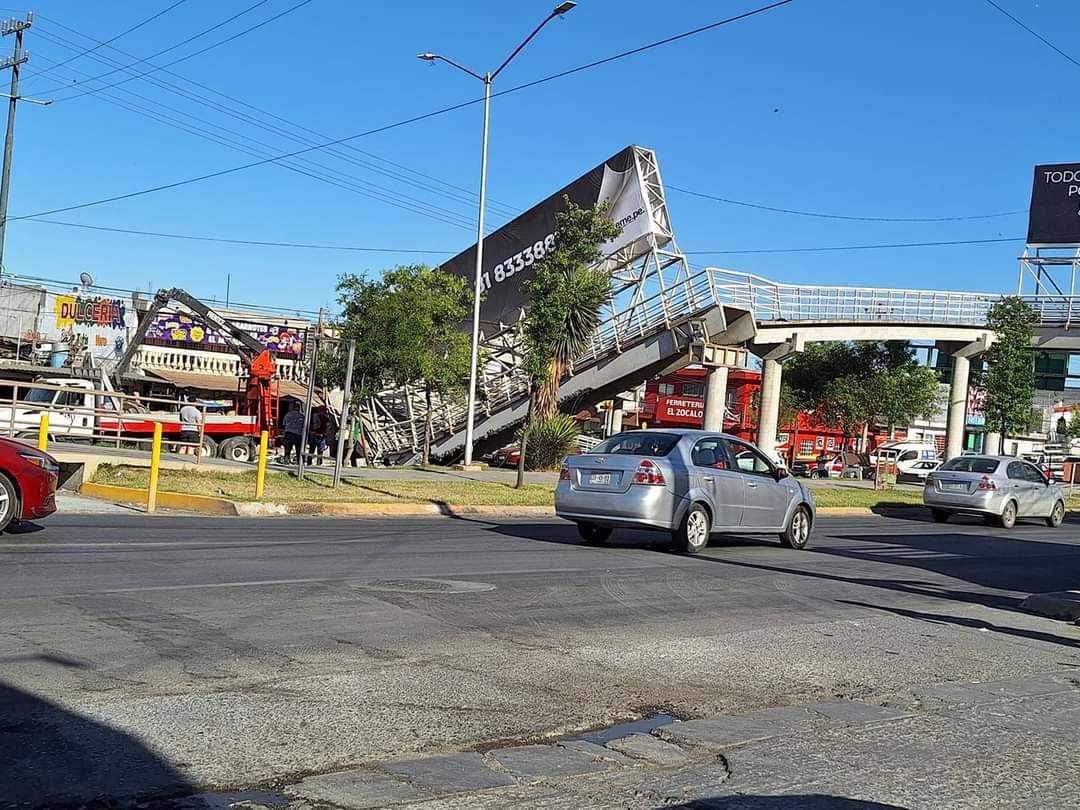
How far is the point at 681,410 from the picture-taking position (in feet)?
183

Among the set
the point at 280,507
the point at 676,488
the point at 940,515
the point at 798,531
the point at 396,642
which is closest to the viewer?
the point at 396,642

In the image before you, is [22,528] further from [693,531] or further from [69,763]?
[69,763]

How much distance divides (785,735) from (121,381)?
A: 36.5m

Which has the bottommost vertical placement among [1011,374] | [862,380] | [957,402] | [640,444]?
[640,444]

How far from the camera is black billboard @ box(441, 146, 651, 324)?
3203cm

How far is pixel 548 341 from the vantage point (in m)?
25.6

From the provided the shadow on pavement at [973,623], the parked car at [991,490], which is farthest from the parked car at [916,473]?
the shadow on pavement at [973,623]

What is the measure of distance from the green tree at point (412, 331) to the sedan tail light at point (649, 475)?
18.0 metres

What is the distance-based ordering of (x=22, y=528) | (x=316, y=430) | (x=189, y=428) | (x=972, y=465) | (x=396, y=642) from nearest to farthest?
(x=396, y=642), (x=22, y=528), (x=972, y=465), (x=189, y=428), (x=316, y=430)

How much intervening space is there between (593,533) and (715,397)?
21445 millimetres

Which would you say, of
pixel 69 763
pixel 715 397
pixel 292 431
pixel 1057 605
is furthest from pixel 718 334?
pixel 69 763

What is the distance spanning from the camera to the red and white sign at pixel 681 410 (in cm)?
5531

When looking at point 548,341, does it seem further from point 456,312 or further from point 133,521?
point 133,521

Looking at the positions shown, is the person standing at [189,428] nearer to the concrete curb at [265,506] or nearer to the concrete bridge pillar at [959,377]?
the concrete curb at [265,506]
